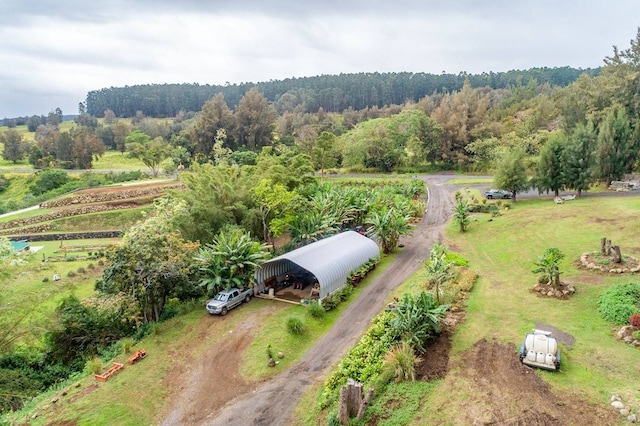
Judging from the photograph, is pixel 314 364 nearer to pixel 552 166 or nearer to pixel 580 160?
pixel 580 160

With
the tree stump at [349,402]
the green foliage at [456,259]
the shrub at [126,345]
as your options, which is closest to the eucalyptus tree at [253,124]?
the green foliage at [456,259]

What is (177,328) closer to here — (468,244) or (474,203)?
(468,244)

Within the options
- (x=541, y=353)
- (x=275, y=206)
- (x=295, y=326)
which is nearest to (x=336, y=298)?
(x=295, y=326)

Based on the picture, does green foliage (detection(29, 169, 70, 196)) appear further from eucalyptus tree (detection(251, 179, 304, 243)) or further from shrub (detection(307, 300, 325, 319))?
shrub (detection(307, 300, 325, 319))

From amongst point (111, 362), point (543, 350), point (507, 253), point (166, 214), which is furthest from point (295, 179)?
point (543, 350)

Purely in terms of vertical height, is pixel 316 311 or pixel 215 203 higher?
pixel 215 203
